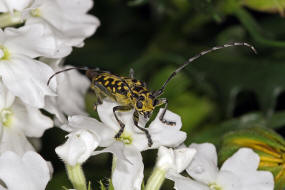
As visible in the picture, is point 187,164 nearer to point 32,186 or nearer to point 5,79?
point 32,186

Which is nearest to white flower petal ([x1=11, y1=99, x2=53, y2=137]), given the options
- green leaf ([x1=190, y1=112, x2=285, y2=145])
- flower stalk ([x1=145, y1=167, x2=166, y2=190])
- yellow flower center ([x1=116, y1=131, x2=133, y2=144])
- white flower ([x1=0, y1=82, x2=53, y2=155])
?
white flower ([x1=0, y1=82, x2=53, y2=155])

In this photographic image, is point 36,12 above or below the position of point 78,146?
above

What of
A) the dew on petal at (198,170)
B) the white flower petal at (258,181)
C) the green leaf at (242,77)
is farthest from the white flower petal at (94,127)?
the green leaf at (242,77)

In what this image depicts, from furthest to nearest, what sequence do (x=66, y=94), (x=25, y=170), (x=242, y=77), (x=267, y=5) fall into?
1. (x=242, y=77)
2. (x=267, y=5)
3. (x=66, y=94)
4. (x=25, y=170)

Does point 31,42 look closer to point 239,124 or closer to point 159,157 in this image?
point 159,157

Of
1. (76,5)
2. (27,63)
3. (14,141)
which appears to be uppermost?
(76,5)

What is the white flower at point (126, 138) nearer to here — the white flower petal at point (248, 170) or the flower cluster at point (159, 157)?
the flower cluster at point (159, 157)

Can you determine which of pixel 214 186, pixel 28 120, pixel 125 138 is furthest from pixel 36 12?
pixel 214 186
